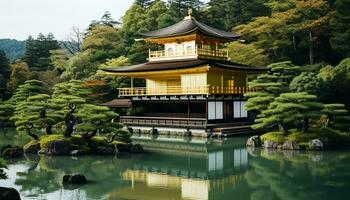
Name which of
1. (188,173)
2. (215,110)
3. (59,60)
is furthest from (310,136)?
(59,60)

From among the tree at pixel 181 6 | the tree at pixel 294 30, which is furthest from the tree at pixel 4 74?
the tree at pixel 294 30

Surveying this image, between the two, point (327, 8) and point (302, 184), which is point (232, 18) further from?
point (302, 184)

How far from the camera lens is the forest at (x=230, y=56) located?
23281mm

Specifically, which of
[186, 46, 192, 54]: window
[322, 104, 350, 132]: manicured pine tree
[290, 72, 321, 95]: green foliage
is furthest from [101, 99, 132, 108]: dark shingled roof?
[322, 104, 350, 132]: manicured pine tree

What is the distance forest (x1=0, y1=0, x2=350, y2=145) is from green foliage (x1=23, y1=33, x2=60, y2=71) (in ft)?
0.49

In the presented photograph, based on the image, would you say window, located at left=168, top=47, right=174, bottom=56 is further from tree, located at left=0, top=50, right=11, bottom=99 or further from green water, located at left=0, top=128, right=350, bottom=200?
tree, located at left=0, top=50, right=11, bottom=99

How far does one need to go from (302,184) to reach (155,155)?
8987mm

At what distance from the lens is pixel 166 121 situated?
3294 cm

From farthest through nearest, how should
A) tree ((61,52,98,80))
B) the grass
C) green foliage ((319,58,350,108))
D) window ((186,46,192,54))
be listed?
tree ((61,52,98,80)) → window ((186,46,192,54)) → green foliage ((319,58,350,108)) → the grass

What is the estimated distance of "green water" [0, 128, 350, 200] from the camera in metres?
13.8

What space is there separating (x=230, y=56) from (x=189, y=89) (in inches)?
368

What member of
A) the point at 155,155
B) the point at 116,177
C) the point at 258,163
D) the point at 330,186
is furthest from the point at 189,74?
the point at 330,186

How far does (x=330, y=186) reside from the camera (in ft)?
48.0

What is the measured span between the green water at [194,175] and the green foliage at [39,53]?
43.3 meters
